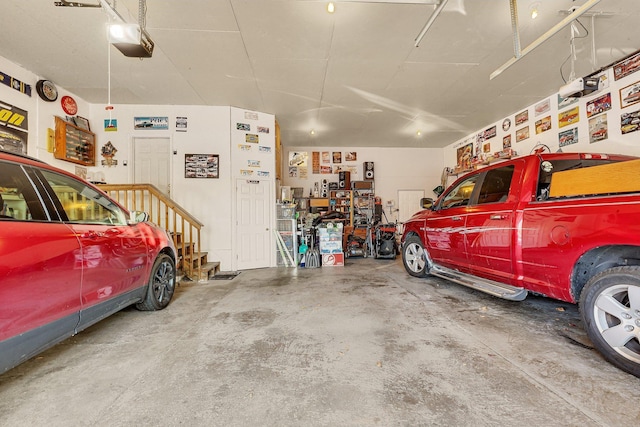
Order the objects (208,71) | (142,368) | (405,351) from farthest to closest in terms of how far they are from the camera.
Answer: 1. (208,71)
2. (405,351)
3. (142,368)

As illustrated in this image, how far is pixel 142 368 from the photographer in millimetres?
1871

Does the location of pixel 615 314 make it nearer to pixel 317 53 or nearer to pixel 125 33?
pixel 317 53

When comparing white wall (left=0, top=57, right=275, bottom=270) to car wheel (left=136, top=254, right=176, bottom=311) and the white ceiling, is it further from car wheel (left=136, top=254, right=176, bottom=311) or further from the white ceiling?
car wheel (left=136, top=254, right=176, bottom=311)

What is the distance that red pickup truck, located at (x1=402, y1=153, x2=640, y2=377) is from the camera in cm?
175

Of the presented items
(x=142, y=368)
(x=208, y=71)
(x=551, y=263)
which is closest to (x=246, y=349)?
(x=142, y=368)

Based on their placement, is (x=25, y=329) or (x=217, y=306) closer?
(x=25, y=329)

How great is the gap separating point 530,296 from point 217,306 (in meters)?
4.06

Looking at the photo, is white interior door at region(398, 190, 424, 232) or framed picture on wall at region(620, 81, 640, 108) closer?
framed picture on wall at region(620, 81, 640, 108)

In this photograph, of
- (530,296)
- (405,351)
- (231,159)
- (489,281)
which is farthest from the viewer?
(231,159)

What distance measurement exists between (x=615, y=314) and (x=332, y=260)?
14.6 feet

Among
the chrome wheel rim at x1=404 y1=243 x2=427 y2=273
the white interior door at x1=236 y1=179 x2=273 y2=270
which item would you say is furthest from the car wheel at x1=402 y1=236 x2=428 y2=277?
the white interior door at x1=236 y1=179 x2=273 y2=270

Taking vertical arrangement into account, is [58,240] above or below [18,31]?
below

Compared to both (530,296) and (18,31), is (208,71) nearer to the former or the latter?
(18,31)

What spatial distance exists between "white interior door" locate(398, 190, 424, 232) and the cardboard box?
3.99 meters
